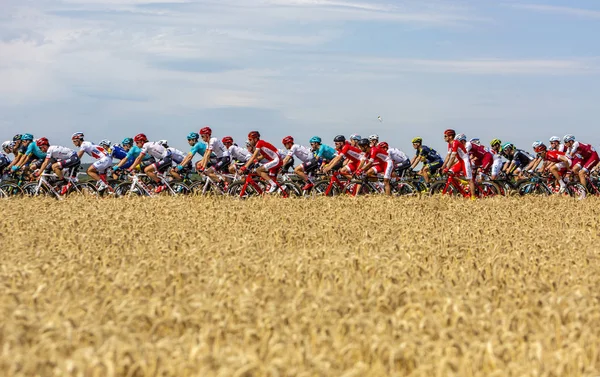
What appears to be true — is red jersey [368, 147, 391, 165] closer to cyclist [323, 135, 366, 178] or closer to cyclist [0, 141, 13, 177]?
cyclist [323, 135, 366, 178]

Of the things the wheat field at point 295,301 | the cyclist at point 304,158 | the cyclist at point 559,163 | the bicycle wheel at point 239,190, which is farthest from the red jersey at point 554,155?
the wheat field at point 295,301

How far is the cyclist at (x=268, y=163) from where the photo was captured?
77.8 feet

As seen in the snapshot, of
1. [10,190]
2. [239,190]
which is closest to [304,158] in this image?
[239,190]

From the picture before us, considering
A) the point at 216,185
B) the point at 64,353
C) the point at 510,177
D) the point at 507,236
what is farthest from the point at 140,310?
the point at 510,177

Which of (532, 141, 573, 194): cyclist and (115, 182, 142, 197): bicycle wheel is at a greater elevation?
(532, 141, 573, 194): cyclist

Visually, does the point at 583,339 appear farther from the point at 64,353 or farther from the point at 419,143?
the point at 419,143

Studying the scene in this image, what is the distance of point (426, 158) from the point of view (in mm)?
27422

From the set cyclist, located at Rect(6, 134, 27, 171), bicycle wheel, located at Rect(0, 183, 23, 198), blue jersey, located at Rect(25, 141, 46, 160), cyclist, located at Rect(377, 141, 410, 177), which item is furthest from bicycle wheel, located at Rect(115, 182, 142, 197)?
cyclist, located at Rect(377, 141, 410, 177)

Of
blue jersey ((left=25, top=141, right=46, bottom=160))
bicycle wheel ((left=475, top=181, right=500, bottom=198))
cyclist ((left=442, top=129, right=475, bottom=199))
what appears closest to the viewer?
cyclist ((left=442, top=129, right=475, bottom=199))

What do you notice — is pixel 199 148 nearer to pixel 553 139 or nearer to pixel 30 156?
pixel 30 156

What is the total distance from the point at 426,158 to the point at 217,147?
621 cm

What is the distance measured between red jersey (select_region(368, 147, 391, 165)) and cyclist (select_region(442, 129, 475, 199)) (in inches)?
63.0

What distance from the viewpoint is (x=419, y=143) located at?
27.8 metres

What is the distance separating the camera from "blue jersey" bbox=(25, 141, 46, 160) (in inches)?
1038
